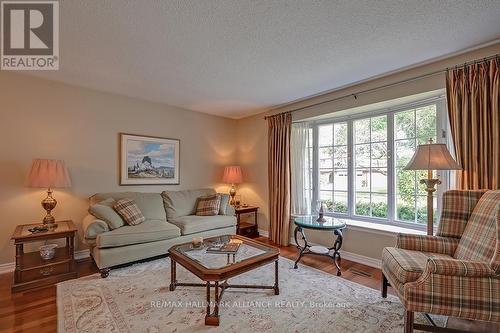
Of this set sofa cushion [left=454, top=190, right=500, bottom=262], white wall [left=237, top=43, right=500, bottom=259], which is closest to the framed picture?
white wall [left=237, top=43, right=500, bottom=259]

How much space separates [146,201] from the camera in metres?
3.37

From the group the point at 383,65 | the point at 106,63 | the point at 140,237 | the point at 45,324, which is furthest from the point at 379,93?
the point at 45,324

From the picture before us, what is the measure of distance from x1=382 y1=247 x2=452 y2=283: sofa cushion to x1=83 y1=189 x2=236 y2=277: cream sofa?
2310 millimetres

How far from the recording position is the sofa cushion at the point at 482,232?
158cm

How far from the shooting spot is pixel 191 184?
4270mm

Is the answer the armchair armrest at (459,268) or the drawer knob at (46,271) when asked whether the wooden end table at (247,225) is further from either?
the armchair armrest at (459,268)

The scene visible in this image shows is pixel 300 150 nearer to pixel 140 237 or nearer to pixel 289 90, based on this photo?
pixel 289 90

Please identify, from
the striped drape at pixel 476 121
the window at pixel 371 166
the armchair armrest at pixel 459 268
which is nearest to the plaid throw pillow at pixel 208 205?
the window at pixel 371 166

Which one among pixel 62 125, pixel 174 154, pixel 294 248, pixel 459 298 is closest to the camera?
pixel 459 298

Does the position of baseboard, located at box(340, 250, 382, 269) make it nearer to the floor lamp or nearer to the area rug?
the area rug

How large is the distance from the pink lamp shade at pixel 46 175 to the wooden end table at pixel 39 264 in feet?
1.64

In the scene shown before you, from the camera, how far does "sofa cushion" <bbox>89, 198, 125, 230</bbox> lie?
2717 millimetres

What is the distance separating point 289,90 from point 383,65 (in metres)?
1.18

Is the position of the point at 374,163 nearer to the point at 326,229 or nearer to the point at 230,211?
the point at 326,229
